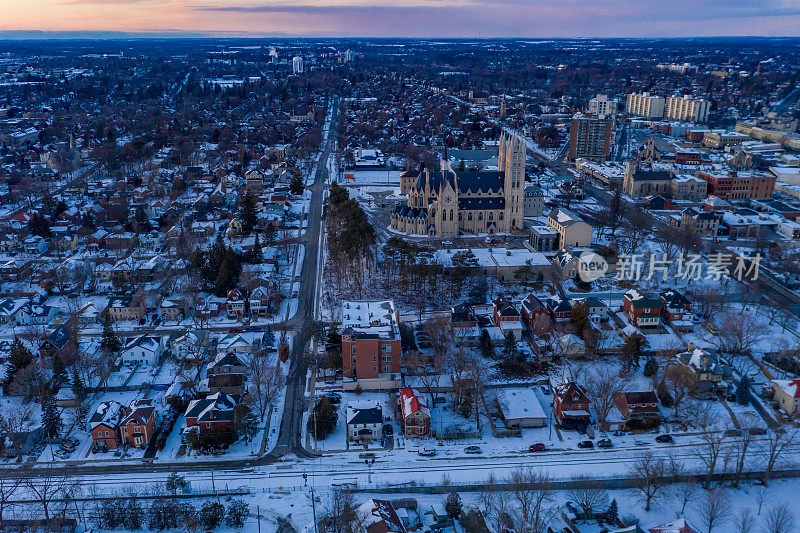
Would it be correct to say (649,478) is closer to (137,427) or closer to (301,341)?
(301,341)

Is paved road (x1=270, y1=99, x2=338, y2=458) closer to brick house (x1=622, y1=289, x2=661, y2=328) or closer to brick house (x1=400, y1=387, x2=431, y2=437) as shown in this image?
brick house (x1=400, y1=387, x2=431, y2=437)

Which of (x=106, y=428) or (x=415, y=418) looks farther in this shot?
(x=415, y=418)

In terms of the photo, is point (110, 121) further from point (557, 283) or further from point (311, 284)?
point (557, 283)

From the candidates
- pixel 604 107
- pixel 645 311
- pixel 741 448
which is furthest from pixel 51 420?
pixel 604 107

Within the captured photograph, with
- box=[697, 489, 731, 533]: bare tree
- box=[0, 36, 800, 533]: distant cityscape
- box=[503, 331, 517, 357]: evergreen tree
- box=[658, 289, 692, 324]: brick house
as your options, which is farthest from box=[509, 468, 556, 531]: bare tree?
box=[658, 289, 692, 324]: brick house

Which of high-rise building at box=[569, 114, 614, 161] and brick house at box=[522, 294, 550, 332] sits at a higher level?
high-rise building at box=[569, 114, 614, 161]

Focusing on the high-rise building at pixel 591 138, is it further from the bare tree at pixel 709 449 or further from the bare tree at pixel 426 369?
the bare tree at pixel 709 449

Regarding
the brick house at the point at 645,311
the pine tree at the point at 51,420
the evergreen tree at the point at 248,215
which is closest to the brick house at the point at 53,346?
the pine tree at the point at 51,420
